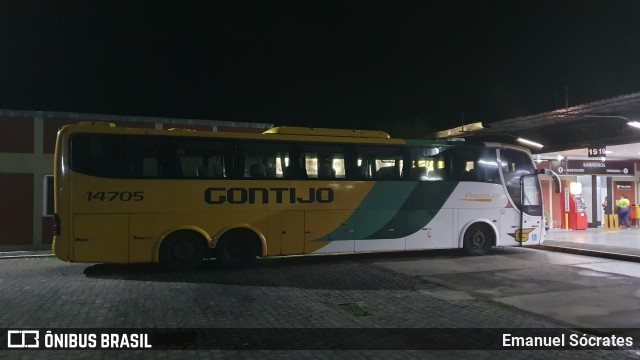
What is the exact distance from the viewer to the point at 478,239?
14.1m

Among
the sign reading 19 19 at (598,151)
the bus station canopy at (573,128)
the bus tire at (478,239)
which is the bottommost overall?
the bus tire at (478,239)

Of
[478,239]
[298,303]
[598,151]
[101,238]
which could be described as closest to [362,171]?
[478,239]

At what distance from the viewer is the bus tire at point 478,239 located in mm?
13867

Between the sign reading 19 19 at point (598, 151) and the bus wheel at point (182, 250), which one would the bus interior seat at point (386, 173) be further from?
the sign reading 19 19 at point (598, 151)

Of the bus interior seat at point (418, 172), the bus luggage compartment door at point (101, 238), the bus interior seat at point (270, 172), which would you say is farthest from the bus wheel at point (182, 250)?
the bus interior seat at point (418, 172)

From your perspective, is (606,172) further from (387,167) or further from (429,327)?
(429,327)

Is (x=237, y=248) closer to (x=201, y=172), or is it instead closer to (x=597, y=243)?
(x=201, y=172)

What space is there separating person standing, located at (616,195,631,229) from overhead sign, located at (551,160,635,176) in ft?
4.04

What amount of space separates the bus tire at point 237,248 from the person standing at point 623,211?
56.9 feet

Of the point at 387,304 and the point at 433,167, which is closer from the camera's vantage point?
the point at 387,304

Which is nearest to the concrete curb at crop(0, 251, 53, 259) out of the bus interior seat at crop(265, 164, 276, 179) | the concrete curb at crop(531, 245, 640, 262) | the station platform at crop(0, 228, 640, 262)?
the station platform at crop(0, 228, 640, 262)

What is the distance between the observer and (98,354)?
542 cm

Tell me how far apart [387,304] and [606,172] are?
56.6ft

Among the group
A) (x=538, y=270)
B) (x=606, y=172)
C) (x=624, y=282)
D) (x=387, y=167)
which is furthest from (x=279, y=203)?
(x=606, y=172)
